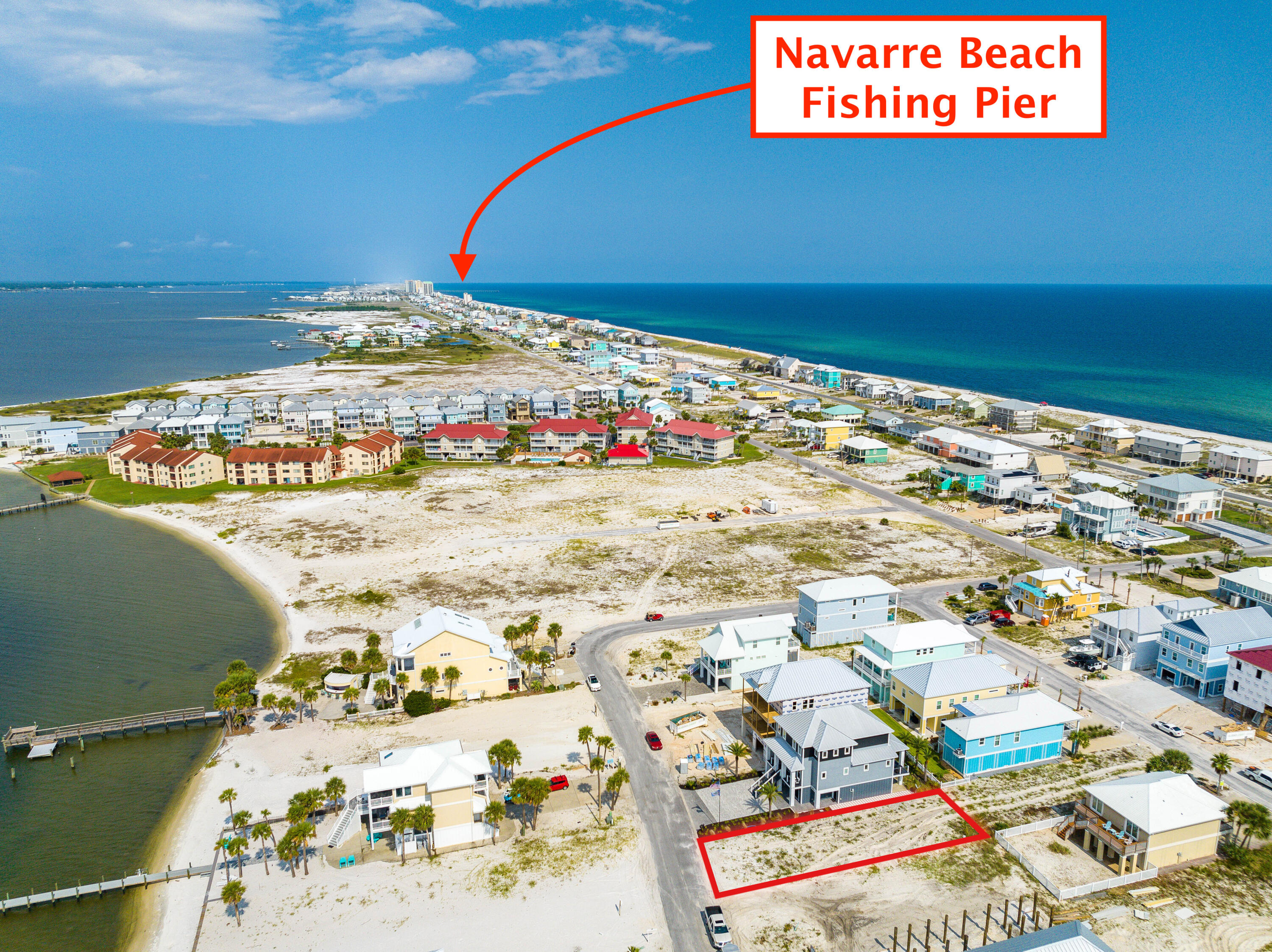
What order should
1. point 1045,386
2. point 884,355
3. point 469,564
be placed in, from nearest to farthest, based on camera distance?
point 469,564 → point 1045,386 → point 884,355

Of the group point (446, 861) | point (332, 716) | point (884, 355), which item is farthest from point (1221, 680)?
point (884, 355)

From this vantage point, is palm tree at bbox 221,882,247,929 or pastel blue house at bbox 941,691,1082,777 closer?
palm tree at bbox 221,882,247,929

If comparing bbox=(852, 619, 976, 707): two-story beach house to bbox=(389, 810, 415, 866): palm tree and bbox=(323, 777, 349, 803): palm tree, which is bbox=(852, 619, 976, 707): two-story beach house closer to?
bbox=(389, 810, 415, 866): palm tree

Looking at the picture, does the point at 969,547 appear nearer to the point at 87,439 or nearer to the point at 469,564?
the point at 469,564

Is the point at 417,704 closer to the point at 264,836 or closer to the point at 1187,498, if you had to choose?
the point at 264,836

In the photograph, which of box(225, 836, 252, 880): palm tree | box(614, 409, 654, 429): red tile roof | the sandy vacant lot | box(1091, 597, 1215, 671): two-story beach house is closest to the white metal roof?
the sandy vacant lot

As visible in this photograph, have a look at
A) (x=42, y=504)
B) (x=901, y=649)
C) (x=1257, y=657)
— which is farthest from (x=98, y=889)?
(x=42, y=504)

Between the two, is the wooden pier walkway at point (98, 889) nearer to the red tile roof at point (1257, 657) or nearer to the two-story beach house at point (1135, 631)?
the two-story beach house at point (1135, 631)
